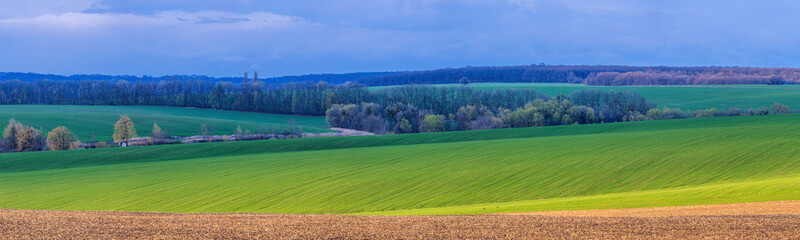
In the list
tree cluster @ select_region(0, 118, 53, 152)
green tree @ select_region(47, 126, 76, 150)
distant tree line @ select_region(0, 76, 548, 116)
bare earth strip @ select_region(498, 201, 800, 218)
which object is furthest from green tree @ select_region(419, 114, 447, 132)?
bare earth strip @ select_region(498, 201, 800, 218)

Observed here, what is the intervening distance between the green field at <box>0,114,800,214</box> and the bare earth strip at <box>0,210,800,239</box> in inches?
251

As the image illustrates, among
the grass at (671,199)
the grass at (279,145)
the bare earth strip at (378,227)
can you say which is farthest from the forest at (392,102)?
the bare earth strip at (378,227)

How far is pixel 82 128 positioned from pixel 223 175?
54752mm

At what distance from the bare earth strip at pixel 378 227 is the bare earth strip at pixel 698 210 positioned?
9.42ft

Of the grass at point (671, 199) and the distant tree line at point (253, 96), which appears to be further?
the distant tree line at point (253, 96)

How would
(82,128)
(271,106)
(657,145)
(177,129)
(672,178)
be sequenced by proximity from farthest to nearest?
(271,106)
(177,129)
(82,128)
(657,145)
(672,178)

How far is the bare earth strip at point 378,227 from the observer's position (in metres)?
12.9

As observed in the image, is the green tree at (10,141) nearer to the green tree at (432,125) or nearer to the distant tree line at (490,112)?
the distant tree line at (490,112)

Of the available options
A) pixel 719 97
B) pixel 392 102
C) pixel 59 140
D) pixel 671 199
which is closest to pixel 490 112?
pixel 392 102

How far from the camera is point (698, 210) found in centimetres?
1881

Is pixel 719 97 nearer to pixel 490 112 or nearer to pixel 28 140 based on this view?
pixel 490 112

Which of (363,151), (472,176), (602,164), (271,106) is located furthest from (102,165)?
(271,106)

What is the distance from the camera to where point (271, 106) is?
127188 mm

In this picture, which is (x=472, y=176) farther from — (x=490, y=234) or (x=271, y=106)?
(x=271, y=106)
